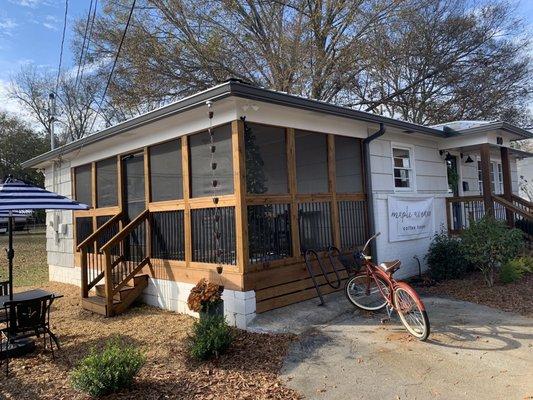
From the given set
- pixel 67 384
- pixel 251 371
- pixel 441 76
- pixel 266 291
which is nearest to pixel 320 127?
pixel 266 291

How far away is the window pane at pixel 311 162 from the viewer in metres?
6.56

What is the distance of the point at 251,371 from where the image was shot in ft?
13.4

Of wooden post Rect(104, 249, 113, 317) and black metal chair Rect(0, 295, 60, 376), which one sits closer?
black metal chair Rect(0, 295, 60, 376)

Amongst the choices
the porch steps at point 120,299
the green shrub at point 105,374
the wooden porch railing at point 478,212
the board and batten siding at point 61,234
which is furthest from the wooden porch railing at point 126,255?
the wooden porch railing at point 478,212

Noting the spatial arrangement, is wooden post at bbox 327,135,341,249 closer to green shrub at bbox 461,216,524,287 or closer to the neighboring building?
the neighboring building

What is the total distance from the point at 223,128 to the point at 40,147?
89.4 ft

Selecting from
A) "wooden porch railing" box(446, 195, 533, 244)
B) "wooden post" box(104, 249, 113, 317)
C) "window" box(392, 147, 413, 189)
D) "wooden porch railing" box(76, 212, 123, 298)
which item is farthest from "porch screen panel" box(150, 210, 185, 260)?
"wooden porch railing" box(446, 195, 533, 244)

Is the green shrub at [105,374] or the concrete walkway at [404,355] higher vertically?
the green shrub at [105,374]

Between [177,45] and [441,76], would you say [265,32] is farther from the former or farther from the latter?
[441,76]

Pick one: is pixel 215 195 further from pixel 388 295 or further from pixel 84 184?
pixel 84 184

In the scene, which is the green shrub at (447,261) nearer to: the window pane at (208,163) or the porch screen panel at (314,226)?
the porch screen panel at (314,226)

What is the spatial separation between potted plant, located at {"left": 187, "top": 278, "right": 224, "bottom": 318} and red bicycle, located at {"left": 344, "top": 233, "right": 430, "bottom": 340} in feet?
6.58

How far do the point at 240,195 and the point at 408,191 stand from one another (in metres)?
4.45

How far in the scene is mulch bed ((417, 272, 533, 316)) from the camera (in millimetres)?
6029
